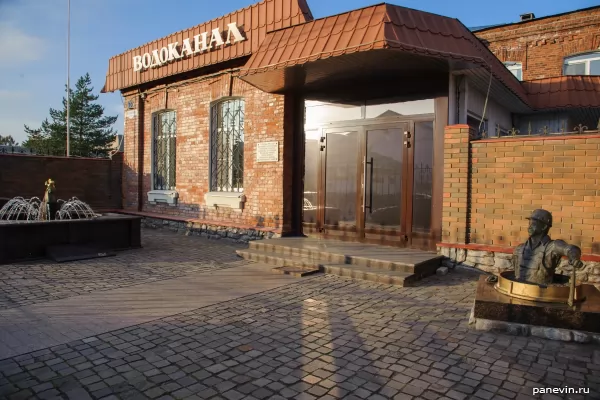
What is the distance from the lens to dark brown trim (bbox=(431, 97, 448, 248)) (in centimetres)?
726

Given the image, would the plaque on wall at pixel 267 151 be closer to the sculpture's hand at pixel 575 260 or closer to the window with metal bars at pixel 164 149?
the window with metal bars at pixel 164 149

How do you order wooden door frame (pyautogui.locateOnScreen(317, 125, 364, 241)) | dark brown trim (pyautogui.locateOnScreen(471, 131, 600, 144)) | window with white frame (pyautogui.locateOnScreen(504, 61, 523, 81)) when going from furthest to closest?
window with white frame (pyautogui.locateOnScreen(504, 61, 523, 81)), wooden door frame (pyautogui.locateOnScreen(317, 125, 364, 241)), dark brown trim (pyautogui.locateOnScreen(471, 131, 600, 144))

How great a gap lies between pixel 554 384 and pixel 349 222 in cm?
558

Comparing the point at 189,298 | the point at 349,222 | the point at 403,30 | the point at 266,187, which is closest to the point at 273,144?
the point at 266,187

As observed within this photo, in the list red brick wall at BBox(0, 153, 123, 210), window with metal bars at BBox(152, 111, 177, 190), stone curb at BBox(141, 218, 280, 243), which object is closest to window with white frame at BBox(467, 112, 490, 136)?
stone curb at BBox(141, 218, 280, 243)

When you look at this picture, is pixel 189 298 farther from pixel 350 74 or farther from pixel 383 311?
pixel 350 74

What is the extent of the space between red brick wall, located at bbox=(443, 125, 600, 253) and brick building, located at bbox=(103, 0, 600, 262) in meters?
0.03

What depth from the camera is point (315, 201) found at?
9.04 meters

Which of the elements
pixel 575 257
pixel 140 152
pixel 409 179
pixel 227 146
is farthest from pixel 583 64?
pixel 140 152

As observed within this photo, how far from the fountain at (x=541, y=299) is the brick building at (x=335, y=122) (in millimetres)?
2180

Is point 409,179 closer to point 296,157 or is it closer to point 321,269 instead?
point 321,269

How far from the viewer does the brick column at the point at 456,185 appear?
6.68 m

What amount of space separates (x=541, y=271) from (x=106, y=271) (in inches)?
236

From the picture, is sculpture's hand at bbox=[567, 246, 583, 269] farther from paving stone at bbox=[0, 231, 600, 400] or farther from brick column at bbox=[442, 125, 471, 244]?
brick column at bbox=[442, 125, 471, 244]
